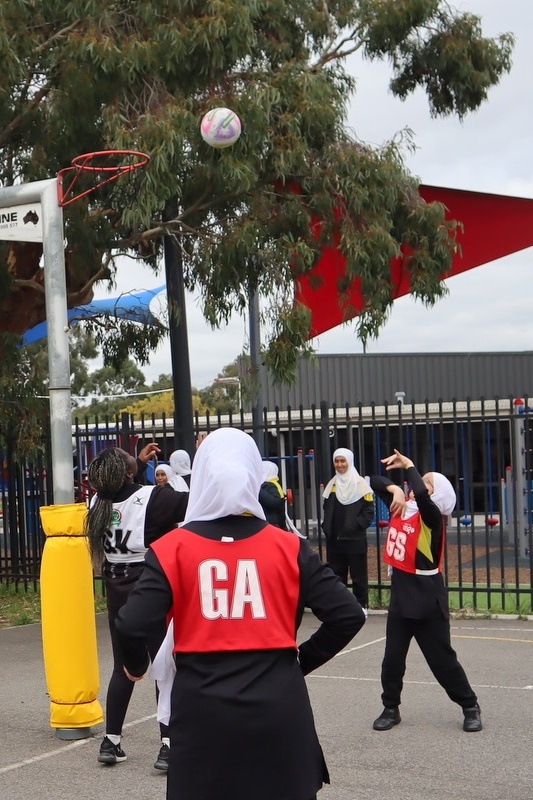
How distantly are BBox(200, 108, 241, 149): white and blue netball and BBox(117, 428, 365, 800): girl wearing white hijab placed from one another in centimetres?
775

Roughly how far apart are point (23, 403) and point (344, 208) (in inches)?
172

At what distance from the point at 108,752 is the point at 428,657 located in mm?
1978

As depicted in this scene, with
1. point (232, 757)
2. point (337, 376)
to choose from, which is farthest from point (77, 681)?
point (337, 376)

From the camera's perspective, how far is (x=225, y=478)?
3277 millimetres

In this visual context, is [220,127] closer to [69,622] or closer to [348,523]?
[348,523]

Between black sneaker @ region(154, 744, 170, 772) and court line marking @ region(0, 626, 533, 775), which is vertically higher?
black sneaker @ region(154, 744, 170, 772)

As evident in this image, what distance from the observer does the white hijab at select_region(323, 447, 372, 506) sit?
458 inches

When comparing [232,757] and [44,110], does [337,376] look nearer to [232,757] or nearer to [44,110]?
[44,110]

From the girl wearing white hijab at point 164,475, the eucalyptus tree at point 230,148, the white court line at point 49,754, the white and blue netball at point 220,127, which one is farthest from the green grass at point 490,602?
the white court line at point 49,754

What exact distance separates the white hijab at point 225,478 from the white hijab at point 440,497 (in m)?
3.54

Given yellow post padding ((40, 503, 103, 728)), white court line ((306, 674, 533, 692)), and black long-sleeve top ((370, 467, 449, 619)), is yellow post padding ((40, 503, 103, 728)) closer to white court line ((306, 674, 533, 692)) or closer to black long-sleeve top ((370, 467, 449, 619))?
black long-sleeve top ((370, 467, 449, 619))

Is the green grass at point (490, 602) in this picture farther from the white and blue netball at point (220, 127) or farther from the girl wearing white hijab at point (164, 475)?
the white and blue netball at point (220, 127)

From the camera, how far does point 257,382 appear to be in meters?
12.4

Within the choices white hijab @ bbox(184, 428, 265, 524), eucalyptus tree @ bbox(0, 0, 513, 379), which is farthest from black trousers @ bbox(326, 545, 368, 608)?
white hijab @ bbox(184, 428, 265, 524)
